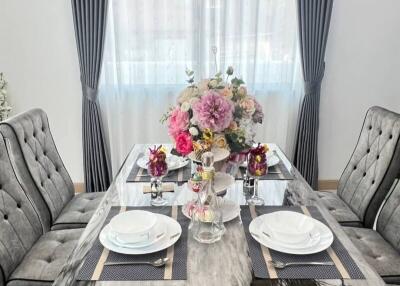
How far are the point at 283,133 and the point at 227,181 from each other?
76.6 inches

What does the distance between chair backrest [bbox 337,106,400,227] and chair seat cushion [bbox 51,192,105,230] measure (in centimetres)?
146

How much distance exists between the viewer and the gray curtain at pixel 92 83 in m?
3.01

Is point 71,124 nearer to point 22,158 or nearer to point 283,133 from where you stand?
point 22,158

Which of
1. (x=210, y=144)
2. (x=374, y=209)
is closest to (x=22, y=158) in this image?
(x=210, y=144)

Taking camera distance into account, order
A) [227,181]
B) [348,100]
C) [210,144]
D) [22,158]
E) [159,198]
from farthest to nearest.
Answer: [348,100] → [22,158] → [159,198] → [227,181] → [210,144]

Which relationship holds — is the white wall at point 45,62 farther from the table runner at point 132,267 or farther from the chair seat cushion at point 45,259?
the table runner at point 132,267

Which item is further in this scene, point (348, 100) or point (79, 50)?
point (348, 100)

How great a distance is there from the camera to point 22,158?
1946 mm

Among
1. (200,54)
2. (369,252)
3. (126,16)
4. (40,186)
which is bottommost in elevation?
(369,252)

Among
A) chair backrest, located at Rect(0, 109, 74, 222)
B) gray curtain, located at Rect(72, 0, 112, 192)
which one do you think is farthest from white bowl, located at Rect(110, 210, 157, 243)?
gray curtain, located at Rect(72, 0, 112, 192)

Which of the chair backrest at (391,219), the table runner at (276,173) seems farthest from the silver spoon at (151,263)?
the chair backrest at (391,219)

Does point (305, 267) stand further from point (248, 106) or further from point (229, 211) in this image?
point (248, 106)

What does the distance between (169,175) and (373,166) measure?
1065 millimetres

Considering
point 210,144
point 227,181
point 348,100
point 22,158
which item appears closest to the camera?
point 210,144
